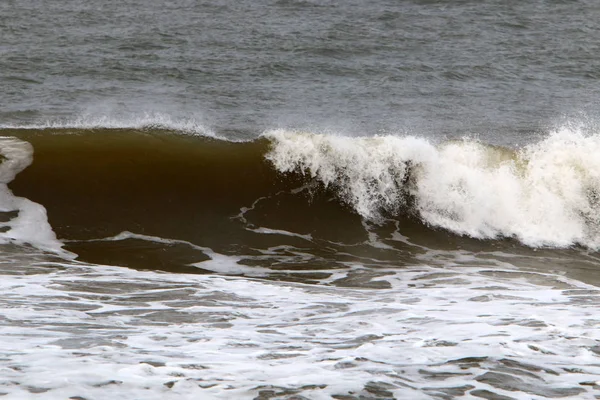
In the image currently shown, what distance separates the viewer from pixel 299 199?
10.5 meters

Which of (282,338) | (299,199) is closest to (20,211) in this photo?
(299,199)

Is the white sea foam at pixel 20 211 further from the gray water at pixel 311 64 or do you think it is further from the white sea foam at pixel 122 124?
the gray water at pixel 311 64

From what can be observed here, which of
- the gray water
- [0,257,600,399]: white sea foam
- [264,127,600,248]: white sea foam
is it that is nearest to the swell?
[264,127,600,248]: white sea foam

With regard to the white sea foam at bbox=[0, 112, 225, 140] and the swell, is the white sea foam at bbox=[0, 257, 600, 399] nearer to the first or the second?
the swell

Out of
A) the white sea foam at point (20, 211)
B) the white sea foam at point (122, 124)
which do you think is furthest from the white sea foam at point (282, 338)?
the white sea foam at point (122, 124)

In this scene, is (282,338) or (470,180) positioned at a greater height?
(470,180)

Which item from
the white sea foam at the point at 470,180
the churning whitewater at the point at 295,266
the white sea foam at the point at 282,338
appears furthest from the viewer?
the white sea foam at the point at 470,180

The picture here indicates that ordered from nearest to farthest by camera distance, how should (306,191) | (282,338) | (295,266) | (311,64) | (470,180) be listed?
(282,338)
(295,266)
(306,191)
(470,180)
(311,64)

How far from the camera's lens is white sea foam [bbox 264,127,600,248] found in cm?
1018

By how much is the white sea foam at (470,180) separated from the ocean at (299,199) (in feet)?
0.11

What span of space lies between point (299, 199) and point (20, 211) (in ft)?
10.6

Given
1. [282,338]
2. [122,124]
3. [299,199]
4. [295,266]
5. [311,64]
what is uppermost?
[311,64]

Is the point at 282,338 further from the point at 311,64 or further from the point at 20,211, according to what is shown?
the point at 311,64

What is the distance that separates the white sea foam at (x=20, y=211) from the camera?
8.73 m
